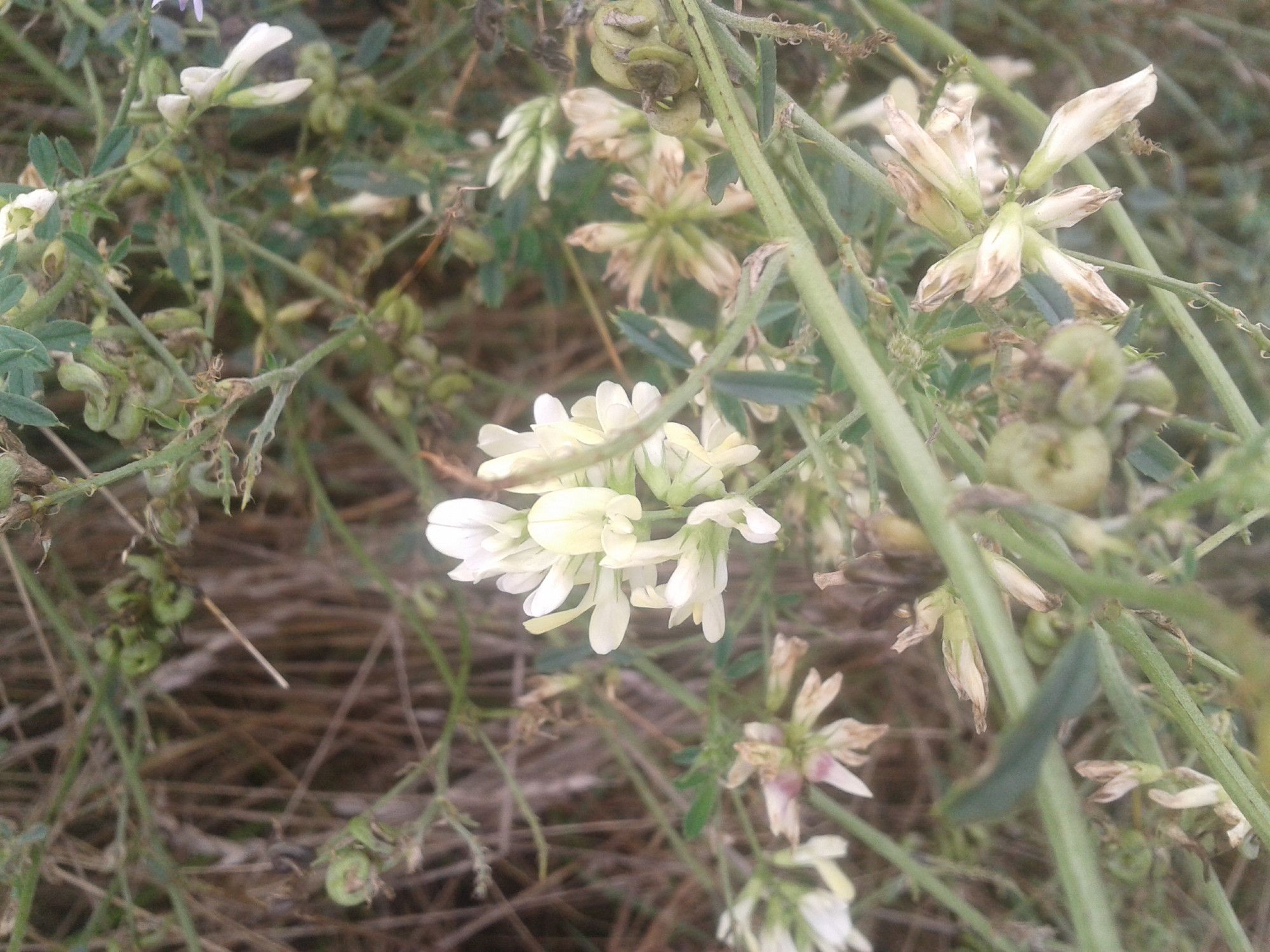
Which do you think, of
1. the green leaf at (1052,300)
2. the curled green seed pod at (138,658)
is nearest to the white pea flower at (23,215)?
the curled green seed pod at (138,658)

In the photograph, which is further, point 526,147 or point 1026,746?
point 526,147

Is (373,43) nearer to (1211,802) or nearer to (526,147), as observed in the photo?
(526,147)

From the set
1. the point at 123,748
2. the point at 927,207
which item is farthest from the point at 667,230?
the point at 123,748

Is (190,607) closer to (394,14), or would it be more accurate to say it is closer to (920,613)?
(920,613)

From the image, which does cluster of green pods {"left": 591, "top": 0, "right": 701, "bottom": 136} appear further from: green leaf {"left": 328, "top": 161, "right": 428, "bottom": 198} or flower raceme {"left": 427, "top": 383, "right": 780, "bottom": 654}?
green leaf {"left": 328, "top": 161, "right": 428, "bottom": 198}

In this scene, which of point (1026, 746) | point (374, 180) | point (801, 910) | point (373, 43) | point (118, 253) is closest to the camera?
point (1026, 746)

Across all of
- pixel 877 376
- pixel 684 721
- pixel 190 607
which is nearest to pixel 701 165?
pixel 877 376

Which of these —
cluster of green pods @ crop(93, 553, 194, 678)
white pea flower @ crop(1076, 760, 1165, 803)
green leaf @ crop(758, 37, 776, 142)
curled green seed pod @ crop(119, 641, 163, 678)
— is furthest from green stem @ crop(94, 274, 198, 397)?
white pea flower @ crop(1076, 760, 1165, 803)
